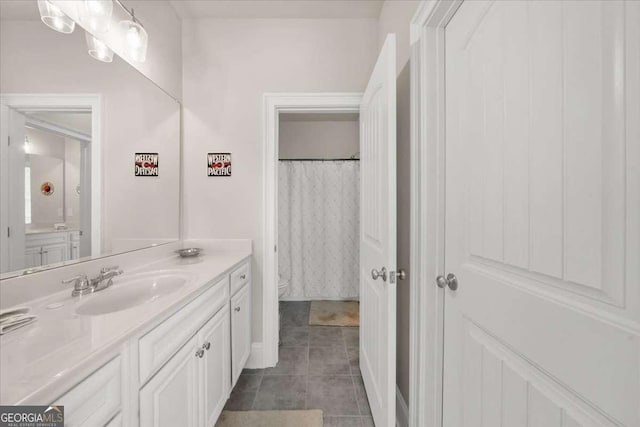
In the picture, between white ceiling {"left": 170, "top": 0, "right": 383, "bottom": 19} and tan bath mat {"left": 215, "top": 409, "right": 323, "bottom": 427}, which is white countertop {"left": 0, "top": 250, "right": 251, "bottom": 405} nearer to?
tan bath mat {"left": 215, "top": 409, "right": 323, "bottom": 427}

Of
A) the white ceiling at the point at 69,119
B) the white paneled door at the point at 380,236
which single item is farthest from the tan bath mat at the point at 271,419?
the white ceiling at the point at 69,119

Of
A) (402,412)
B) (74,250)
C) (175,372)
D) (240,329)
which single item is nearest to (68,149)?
(74,250)

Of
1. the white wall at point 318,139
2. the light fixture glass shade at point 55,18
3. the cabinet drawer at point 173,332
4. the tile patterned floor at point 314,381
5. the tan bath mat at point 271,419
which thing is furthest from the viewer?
the white wall at point 318,139

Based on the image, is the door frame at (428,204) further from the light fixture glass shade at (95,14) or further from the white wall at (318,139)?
the white wall at (318,139)

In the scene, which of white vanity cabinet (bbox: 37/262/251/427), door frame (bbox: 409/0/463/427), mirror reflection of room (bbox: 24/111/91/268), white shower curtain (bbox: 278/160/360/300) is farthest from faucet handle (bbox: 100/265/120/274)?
white shower curtain (bbox: 278/160/360/300)

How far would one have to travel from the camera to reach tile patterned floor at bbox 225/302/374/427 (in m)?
1.53

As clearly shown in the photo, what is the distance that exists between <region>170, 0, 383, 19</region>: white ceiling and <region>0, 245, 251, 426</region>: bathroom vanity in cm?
183

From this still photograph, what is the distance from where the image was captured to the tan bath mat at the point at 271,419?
1.40 meters

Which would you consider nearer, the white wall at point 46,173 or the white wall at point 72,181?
the white wall at point 46,173

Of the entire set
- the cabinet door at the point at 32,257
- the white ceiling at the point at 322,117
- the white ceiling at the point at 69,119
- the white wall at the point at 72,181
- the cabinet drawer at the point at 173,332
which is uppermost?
the white ceiling at the point at 322,117

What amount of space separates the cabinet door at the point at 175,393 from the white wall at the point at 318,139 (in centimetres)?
291

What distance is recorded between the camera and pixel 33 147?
39.1 inches

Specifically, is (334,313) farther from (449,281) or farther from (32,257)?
(32,257)

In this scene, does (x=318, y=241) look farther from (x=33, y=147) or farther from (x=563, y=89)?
(x=563, y=89)
